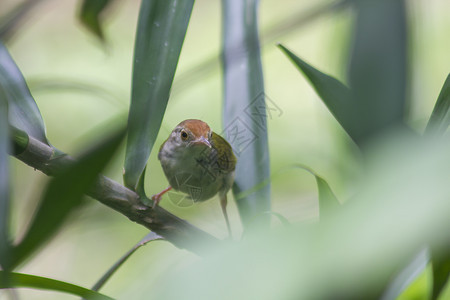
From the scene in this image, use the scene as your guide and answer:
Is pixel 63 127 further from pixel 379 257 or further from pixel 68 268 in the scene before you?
pixel 379 257

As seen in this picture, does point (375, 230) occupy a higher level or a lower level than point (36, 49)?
higher

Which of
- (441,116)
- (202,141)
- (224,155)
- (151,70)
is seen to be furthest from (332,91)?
(202,141)

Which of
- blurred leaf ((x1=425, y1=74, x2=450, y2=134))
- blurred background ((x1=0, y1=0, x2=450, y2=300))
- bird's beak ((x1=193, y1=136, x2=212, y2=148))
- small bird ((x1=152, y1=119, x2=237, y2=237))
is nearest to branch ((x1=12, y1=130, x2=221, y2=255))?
blurred leaf ((x1=425, y1=74, x2=450, y2=134))

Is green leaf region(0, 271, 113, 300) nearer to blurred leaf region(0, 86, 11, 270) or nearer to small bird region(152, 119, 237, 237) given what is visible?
blurred leaf region(0, 86, 11, 270)

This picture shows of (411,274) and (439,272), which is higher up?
(439,272)

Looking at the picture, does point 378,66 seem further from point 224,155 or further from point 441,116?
point 224,155

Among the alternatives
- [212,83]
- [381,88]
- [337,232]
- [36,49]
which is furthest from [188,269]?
[36,49]

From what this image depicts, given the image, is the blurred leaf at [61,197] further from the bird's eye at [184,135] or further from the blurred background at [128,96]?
the blurred background at [128,96]
